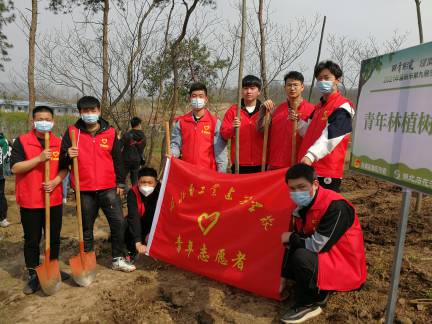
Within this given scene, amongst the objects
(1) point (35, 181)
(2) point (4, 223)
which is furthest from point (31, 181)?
(2) point (4, 223)

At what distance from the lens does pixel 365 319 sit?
3096 millimetres

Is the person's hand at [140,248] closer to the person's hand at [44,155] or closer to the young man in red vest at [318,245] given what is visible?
the person's hand at [44,155]

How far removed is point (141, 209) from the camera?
4496mm

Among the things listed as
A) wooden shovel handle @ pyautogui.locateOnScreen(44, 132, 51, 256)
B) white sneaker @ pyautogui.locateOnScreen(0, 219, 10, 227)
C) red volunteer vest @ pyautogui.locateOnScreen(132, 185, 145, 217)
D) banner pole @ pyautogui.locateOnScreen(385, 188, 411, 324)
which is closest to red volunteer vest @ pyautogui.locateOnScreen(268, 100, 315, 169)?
red volunteer vest @ pyautogui.locateOnScreen(132, 185, 145, 217)

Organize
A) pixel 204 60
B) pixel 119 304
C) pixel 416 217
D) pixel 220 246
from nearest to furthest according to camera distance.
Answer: pixel 119 304 → pixel 220 246 → pixel 416 217 → pixel 204 60

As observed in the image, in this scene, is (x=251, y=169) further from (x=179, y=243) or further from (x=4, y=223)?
(x=4, y=223)

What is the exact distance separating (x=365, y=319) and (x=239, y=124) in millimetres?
2319

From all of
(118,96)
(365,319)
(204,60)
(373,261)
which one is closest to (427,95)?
(365,319)

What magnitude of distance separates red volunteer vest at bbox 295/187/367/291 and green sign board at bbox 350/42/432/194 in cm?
51

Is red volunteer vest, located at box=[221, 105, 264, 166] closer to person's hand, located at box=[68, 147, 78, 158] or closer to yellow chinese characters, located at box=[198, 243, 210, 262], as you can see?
yellow chinese characters, located at box=[198, 243, 210, 262]

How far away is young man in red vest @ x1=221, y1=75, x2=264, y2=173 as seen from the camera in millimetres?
4285

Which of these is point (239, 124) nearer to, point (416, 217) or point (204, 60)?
point (416, 217)

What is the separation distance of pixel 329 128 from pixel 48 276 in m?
3.16

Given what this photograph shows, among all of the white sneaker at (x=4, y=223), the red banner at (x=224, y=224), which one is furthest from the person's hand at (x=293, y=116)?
the white sneaker at (x=4, y=223)
